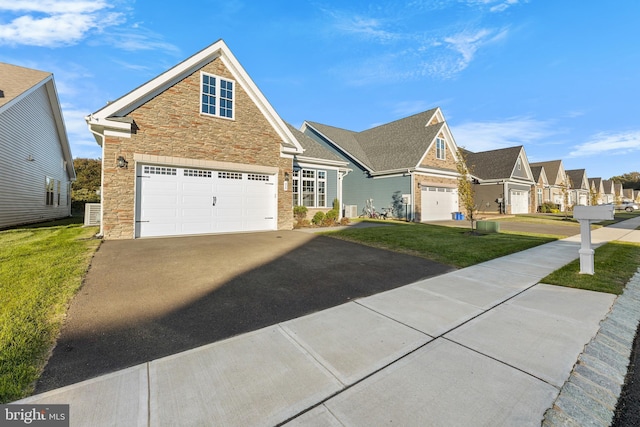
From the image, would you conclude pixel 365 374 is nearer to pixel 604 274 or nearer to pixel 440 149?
pixel 604 274

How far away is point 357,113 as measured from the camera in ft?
90.6

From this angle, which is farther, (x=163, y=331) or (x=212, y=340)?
(x=163, y=331)

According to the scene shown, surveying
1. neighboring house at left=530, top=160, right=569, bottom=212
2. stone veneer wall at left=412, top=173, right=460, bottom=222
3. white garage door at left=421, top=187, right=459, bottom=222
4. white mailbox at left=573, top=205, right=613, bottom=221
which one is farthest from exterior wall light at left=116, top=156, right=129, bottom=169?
neighboring house at left=530, top=160, right=569, bottom=212

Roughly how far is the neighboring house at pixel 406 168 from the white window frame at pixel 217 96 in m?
11.4

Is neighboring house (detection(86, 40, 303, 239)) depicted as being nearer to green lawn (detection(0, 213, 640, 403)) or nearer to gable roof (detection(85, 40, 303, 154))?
gable roof (detection(85, 40, 303, 154))

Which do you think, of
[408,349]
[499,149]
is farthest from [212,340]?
[499,149]

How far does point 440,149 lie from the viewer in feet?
68.0

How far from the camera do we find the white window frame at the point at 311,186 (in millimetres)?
15539

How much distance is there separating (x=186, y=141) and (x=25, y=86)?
1117cm

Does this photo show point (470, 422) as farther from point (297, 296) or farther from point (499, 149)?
point (499, 149)

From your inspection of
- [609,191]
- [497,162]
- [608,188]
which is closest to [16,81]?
[497,162]

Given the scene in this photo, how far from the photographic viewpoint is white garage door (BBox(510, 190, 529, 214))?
28031mm

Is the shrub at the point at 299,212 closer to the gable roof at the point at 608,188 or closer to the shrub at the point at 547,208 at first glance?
the shrub at the point at 547,208

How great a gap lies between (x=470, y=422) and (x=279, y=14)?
15611 millimetres
